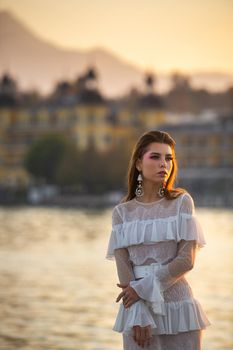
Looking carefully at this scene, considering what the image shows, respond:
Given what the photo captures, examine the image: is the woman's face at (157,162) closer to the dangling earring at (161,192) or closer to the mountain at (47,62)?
the dangling earring at (161,192)

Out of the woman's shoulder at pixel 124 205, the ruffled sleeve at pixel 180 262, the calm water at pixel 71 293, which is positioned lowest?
the calm water at pixel 71 293

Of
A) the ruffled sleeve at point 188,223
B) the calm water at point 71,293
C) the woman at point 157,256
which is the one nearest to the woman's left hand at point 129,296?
the woman at point 157,256

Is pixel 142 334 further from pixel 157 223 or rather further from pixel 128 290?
pixel 157 223

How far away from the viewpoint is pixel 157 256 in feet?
8.05

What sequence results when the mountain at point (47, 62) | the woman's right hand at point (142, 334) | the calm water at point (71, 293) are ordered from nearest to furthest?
the woman's right hand at point (142, 334), the calm water at point (71, 293), the mountain at point (47, 62)

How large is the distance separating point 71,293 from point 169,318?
7055 mm

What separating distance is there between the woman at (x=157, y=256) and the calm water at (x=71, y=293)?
2972 mm

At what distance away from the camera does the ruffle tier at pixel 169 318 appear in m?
2.42

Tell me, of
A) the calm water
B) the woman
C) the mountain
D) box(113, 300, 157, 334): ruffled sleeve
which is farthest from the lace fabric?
the mountain

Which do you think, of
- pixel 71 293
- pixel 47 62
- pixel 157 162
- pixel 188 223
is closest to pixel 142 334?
pixel 188 223

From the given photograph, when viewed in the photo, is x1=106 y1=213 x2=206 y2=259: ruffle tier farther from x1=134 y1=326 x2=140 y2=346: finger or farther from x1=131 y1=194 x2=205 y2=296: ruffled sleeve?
x1=134 y1=326 x2=140 y2=346: finger

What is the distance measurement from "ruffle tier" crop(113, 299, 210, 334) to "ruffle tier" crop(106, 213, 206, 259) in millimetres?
115

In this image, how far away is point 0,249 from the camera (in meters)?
17.6

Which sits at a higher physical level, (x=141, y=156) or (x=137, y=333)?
(x=141, y=156)
